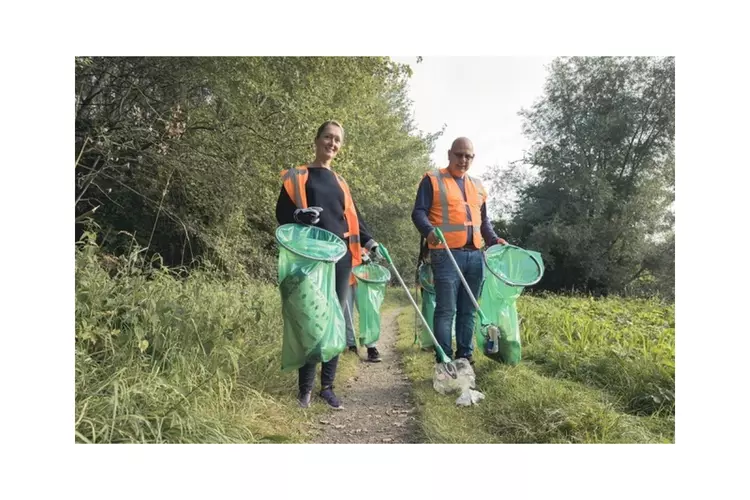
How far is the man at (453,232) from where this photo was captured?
3.17m

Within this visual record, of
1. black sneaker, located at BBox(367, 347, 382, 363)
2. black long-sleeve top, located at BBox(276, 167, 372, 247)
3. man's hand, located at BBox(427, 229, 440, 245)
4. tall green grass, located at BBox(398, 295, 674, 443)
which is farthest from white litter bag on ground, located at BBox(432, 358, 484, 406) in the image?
black sneaker, located at BBox(367, 347, 382, 363)

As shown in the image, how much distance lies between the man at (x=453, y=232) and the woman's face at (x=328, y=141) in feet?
2.35

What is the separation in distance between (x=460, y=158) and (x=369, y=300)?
1.72 meters

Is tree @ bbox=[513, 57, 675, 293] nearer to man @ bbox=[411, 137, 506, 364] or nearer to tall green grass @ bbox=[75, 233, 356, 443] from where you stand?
man @ bbox=[411, 137, 506, 364]

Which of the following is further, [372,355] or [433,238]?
[372,355]

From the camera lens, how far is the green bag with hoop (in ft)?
10.1

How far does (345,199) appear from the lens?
287 centimetres

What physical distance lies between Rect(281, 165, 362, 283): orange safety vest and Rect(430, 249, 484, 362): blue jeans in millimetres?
592

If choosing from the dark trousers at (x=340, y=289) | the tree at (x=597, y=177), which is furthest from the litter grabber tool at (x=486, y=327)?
the tree at (x=597, y=177)

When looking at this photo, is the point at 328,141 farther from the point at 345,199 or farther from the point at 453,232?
the point at 453,232

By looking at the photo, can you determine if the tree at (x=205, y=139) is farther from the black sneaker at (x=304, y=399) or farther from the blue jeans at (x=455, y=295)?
the blue jeans at (x=455, y=295)

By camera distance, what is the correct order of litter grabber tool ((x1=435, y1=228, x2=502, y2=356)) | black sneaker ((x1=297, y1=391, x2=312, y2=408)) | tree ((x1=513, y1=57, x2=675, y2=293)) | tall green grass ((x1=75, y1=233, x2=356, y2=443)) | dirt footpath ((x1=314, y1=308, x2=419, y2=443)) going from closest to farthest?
tall green grass ((x1=75, y1=233, x2=356, y2=443))
dirt footpath ((x1=314, y1=308, x2=419, y2=443))
black sneaker ((x1=297, y1=391, x2=312, y2=408))
litter grabber tool ((x1=435, y1=228, x2=502, y2=356))
tree ((x1=513, y1=57, x2=675, y2=293))

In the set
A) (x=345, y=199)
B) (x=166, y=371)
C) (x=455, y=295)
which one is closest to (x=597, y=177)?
(x=455, y=295)
